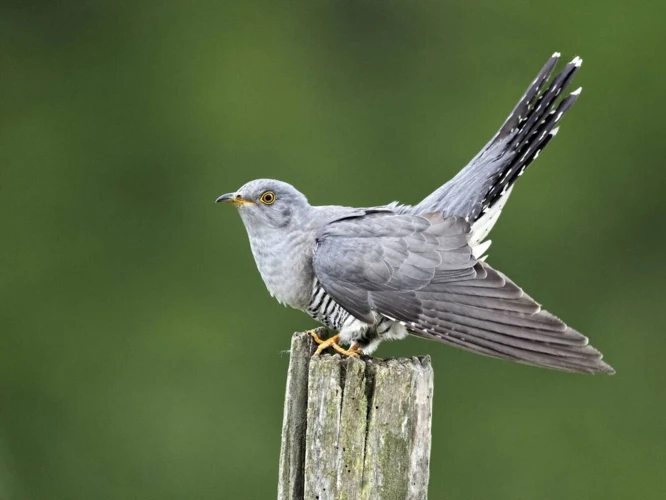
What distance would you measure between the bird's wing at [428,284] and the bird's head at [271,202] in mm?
178

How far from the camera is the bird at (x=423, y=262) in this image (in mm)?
→ 2520

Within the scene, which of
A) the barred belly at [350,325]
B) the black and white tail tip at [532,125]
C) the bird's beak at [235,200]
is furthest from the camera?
the black and white tail tip at [532,125]

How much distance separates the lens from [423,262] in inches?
111

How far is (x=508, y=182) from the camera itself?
3.16m

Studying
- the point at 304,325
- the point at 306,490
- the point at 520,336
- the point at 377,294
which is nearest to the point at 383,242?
the point at 377,294

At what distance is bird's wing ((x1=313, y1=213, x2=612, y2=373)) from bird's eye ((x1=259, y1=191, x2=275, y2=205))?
0.25 m

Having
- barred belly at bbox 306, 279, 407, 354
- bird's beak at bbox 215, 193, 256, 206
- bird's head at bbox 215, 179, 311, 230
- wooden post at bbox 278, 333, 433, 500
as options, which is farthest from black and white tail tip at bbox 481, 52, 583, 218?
wooden post at bbox 278, 333, 433, 500

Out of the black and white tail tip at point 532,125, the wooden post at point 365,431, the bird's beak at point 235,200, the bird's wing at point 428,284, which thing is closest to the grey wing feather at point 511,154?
the black and white tail tip at point 532,125

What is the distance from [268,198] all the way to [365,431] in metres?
1.16

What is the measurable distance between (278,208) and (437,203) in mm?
610

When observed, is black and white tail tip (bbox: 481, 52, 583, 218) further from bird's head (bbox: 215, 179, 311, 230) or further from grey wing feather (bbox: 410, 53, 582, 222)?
bird's head (bbox: 215, 179, 311, 230)

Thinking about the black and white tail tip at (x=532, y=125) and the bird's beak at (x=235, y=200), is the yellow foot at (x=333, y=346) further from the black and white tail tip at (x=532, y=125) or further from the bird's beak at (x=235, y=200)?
the black and white tail tip at (x=532, y=125)

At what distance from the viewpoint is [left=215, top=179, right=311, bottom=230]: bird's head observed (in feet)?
9.89

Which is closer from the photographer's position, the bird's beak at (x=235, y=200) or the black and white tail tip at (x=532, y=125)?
the bird's beak at (x=235, y=200)
